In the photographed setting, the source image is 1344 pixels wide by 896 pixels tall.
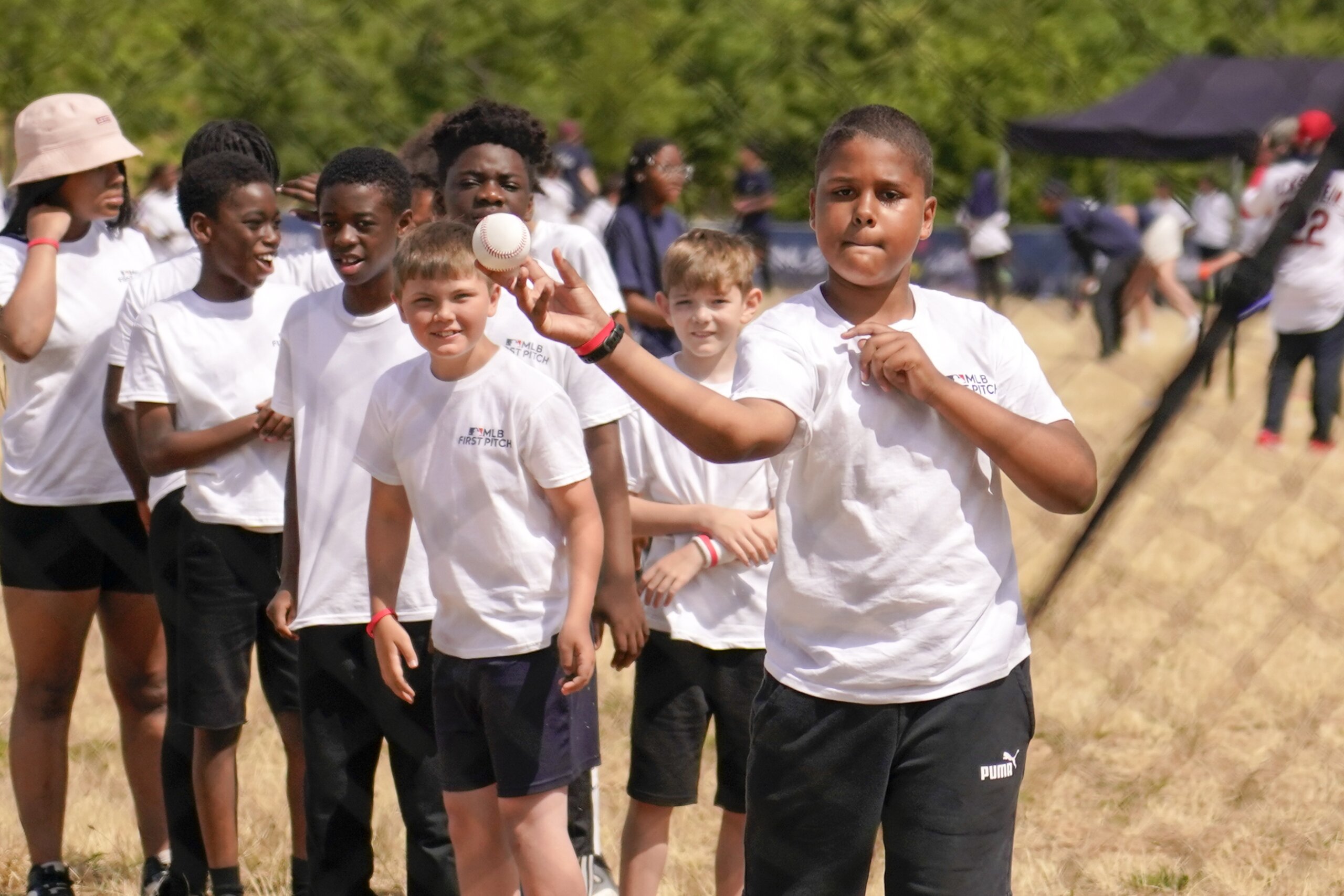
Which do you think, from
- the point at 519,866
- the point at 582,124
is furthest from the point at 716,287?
the point at 582,124

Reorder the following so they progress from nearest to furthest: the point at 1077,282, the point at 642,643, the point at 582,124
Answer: the point at 642,643
the point at 582,124
the point at 1077,282

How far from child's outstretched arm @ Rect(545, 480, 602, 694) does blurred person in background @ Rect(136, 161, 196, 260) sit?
3.71 feet

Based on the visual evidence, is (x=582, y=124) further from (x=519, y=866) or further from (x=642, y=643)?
(x=519, y=866)

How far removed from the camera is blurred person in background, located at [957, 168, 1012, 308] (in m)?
4.00

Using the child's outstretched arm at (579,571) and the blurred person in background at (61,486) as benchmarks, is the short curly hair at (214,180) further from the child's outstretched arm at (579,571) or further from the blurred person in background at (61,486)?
the child's outstretched arm at (579,571)

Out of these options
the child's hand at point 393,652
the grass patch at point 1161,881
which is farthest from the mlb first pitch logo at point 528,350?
the grass patch at point 1161,881

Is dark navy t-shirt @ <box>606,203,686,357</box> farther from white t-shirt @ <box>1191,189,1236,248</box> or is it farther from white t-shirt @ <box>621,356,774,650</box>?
white t-shirt @ <box>621,356,774,650</box>

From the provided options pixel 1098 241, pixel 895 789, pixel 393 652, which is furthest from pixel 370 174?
pixel 1098 241

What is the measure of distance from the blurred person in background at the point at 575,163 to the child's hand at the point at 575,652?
2316 millimetres

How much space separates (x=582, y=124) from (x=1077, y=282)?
283cm

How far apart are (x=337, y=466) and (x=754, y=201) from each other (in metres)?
0.96

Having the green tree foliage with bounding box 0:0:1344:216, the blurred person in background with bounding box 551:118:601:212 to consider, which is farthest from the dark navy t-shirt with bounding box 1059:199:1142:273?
the blurred person in background with bounding box 551:118:601:212

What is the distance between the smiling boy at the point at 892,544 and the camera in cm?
196

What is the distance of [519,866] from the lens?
2443 millimetres
